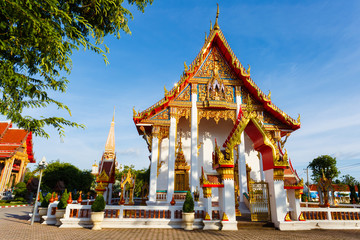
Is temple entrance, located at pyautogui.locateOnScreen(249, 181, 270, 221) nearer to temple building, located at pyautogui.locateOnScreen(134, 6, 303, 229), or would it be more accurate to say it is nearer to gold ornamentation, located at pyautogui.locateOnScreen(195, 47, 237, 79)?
temple building, located at pyautogui.locateOnScreen(134, 6, 303, 229)

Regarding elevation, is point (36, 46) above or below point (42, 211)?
above

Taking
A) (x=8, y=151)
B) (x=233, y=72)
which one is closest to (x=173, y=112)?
(x=233, y=72)

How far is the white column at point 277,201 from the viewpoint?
7.10 m

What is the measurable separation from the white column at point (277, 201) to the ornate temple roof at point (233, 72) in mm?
5842

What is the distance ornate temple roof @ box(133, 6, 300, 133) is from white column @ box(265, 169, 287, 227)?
5842 mm

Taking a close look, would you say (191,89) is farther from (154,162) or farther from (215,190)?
(215,190)

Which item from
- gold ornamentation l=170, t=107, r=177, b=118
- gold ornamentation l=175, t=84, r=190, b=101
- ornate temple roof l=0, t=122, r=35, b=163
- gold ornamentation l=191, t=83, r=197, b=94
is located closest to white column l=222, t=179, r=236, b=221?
gold ornamentation l=170, t=107, r=177, b=118

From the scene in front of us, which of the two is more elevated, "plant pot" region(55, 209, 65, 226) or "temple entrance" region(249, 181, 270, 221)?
"temple entrance" region(249, 181, 270, 221)

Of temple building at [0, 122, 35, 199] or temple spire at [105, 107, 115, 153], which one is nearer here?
temple building at [0, 122, 35, 199]

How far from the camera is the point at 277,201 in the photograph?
7172mm

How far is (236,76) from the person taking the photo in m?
13.1

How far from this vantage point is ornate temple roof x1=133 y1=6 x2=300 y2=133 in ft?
38.5

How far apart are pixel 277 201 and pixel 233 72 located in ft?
27.3

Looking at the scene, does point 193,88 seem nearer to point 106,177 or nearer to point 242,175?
point 242,175
